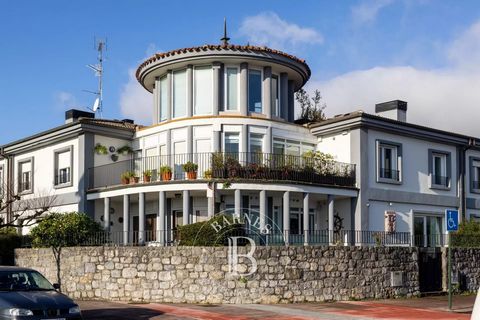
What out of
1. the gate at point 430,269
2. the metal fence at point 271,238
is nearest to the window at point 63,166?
the metal fence at point 271,238

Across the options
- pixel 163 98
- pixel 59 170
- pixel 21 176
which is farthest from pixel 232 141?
pixel 21 176

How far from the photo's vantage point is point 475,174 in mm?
34094

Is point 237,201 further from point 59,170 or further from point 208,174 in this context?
point 59,170

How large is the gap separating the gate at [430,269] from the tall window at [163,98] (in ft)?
44.3

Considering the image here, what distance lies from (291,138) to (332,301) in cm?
1039

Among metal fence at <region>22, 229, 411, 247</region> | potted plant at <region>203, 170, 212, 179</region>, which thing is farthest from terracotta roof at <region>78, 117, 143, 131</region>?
potted plant at <region>203, 170, 212, 179</region>

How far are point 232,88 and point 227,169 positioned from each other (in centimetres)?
473

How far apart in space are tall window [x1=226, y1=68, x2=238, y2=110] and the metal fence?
6315 millimetres

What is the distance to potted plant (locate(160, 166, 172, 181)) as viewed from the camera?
1029 inches

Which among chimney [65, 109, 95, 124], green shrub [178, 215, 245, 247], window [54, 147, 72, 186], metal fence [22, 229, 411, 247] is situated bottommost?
metal fence [22, 229, 411, 247]

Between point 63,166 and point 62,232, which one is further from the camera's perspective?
point 63,166

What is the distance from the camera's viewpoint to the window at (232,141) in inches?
1101

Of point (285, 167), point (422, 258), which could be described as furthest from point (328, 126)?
point (422, 258)

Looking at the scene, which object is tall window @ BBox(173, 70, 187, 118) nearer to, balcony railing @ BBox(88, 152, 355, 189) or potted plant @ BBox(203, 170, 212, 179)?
balcony railing @ BBox(88, 152, 355, 189)
